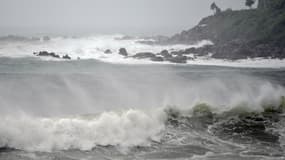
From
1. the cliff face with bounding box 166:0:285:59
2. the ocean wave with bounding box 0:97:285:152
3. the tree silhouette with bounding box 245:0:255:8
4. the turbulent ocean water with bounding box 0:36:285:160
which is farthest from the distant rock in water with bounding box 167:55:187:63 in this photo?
the tree silhouette with bounding box 245:0:255:8

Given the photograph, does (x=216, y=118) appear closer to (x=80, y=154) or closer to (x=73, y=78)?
(x=80, y=154)

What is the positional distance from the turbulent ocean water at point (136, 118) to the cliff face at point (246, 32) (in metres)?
14.9

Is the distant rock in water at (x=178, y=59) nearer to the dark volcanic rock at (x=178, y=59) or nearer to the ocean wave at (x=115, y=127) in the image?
the dark volcanic rock at (x=178, y=59)

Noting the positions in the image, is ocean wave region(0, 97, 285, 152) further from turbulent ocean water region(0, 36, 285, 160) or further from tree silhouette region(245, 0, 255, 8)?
tree silhouette region(245, 0, 255, 8)

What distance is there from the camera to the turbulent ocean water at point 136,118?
10.2 m

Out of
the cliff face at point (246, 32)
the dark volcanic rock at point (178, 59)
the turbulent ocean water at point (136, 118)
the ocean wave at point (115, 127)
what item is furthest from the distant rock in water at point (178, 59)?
the ocean wave at point (115, 127)

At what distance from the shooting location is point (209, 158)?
9797 mm

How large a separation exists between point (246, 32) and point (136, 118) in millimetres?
38987

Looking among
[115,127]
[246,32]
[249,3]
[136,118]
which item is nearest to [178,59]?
[246,32]

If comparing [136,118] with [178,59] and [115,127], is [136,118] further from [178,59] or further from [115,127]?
[178,59]

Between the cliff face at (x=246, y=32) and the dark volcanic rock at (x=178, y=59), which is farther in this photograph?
the cliff face at (x=246, y=32)

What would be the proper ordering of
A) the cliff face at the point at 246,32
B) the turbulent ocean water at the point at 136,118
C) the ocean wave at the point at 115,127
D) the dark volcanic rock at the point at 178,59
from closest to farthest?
the turbulent ocean water at the point at 136,118
the ocean wave at the point at 115,127
the dark volcanic rock at the point at 178,59
the cliff face at the point at 246,32

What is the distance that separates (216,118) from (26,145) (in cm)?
811

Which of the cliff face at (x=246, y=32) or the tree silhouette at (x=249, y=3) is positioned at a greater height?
the tree silhouette at (x=249, y=3)
